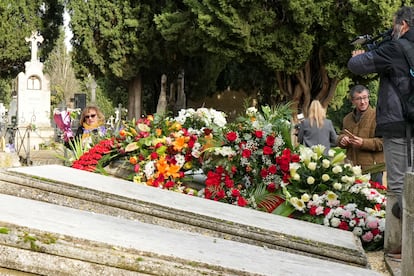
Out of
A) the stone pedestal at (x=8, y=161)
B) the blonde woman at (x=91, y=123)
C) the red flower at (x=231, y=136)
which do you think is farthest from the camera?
the stone pedestal at (x=8, y=161)

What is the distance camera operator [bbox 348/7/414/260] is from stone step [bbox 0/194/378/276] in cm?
216

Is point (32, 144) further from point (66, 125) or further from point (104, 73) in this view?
point (66, 125)

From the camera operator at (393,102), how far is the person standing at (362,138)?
76.7 inches

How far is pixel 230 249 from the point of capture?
167 cm

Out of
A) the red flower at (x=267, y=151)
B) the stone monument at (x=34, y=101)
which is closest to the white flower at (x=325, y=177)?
the red flower at (x=267, y=151)

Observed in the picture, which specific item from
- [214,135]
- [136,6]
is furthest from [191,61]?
[214,135]

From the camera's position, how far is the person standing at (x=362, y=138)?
584 centimetres

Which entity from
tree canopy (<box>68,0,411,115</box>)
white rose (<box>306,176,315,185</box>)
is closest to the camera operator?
white rose (<box>306,176,315,185</box>)

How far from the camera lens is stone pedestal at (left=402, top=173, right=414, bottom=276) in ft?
7.89

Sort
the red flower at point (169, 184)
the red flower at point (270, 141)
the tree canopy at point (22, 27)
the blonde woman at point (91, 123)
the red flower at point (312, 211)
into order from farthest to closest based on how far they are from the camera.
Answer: the tree canopy at point (22, 27)
the blonde woman at point (91, 123)
the red flower at point (169, 184)
the red flower at point (270, 141)
the red flower at point (312, 211)

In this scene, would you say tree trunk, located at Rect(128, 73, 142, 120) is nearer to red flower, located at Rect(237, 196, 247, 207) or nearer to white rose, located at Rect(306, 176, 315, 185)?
red flower, located at Rect(237, 196, 247, 207)

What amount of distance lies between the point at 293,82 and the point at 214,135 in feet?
52.4

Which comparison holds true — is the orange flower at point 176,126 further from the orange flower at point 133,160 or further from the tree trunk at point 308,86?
the tree trunk at point 308,86

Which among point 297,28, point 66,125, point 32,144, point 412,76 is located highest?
point 297,28
